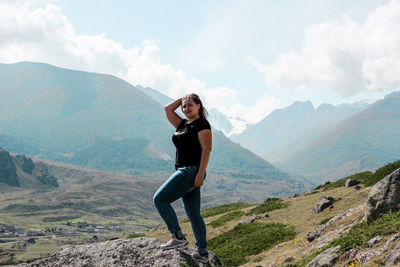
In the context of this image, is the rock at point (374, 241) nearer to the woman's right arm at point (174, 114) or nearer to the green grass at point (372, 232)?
the green grass at point (372, 232)

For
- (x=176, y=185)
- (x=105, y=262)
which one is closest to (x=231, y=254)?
(x=105, y=262)

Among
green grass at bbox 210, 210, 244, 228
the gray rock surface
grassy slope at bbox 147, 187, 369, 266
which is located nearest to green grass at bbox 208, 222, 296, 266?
grassy slope at bbox 147, 187, 369, 266

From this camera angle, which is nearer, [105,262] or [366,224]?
[105,262]

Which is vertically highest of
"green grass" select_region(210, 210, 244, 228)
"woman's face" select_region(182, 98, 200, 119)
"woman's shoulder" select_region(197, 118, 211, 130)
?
"woman's face" select_region(182, 98, 200, 119)

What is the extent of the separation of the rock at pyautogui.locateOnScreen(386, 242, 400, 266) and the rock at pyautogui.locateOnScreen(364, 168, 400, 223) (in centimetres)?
396

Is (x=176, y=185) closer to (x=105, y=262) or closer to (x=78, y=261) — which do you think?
(x=105, y=262)

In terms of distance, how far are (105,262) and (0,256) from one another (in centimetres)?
17779

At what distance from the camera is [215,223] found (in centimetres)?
3284

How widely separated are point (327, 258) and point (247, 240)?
12.0 meters

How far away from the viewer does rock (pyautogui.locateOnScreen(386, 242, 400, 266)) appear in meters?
9.21

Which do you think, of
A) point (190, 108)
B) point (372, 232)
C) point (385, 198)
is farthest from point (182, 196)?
point (385, 198)

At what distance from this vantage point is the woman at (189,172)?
9.14 metres

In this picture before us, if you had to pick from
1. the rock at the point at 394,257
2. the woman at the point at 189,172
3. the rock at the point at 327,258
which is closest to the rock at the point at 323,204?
the rock at the point at 327,258

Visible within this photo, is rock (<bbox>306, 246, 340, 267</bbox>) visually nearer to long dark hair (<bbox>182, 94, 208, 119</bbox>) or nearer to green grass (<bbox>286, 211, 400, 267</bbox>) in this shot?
green grass (<bbox>286, 211, 400, 267</bbox>)
